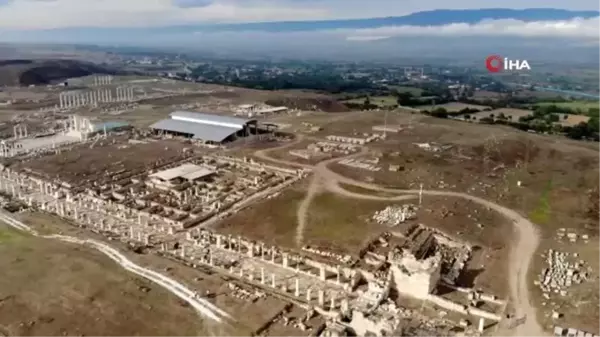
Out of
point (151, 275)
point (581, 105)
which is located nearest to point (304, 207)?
point (151, 275)

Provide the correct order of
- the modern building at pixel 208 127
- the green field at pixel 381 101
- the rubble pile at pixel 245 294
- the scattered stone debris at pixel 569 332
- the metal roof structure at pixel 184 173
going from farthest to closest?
the green field at pixel 381 101 < the modern building at pixel 208 127 < the metal roof structure at pixel 184 173 < the rubble pile at pixel 245 294 < the scattered stone debris at pixel 569 332

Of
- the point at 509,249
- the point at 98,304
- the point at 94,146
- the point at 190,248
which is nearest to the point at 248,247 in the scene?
the point at 190,248

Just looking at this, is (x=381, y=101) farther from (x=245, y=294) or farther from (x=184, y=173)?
(x=245, y=294)

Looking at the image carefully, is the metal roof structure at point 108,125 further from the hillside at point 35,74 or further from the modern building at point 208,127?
the hillside at point 35,74

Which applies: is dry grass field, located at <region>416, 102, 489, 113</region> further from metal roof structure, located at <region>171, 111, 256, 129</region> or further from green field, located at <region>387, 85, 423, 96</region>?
metal roof structure, located at <region>171, 111, 256, 129</region>

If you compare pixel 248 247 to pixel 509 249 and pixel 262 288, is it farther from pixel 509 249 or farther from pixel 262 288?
pixel 509 249

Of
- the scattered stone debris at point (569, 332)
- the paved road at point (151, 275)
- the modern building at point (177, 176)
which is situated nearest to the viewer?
the scattered stone debris at point (569, 332)

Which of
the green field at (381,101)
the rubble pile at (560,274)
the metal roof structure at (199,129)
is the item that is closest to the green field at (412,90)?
the green field at (381,101)

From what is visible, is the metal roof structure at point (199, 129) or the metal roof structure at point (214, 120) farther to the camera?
the metal roof structure at point (214, 120)
